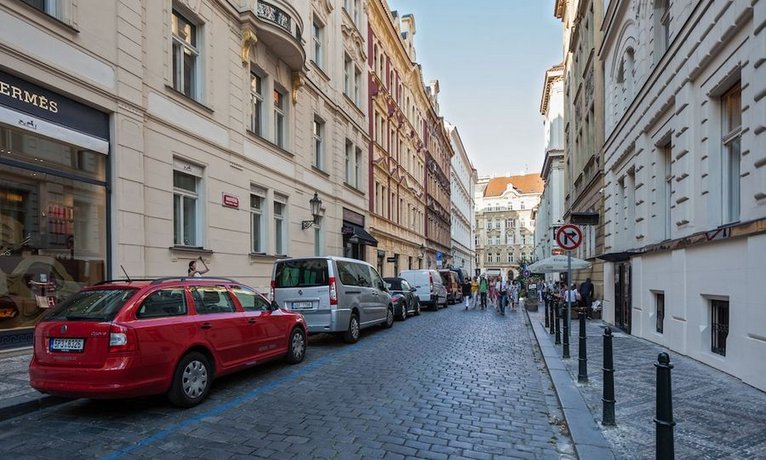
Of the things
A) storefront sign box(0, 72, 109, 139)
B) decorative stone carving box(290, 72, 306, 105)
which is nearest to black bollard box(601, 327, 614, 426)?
storefront sign box(0, 72, 109, 139)

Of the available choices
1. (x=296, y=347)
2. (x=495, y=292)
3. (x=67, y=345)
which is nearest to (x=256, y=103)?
(x=296, y=347)

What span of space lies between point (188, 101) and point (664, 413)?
11889mm

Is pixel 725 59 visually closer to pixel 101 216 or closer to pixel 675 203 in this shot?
pixel 675 203

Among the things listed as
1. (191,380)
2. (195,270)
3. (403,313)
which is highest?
(195,270)

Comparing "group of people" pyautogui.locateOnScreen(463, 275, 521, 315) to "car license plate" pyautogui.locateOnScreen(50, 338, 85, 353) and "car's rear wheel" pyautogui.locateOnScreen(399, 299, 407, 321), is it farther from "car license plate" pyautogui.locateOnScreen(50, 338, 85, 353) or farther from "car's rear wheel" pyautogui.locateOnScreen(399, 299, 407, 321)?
"car license plate" pyautogui.locateOnScreen(50, 338, 85, 353)

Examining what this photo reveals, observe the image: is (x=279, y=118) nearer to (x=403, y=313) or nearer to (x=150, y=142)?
(x=150, y=142)

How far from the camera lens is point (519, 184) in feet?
392

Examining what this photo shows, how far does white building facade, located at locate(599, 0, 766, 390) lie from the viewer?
21.8 ft

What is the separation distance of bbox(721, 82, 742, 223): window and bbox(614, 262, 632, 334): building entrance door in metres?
5.59

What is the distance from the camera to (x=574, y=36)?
25.2 metres

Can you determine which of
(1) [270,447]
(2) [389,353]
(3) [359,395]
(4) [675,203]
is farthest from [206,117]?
(4) [675,203]

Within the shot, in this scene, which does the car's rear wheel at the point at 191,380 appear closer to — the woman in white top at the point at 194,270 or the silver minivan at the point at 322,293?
the silver minivan at the point at 322,293

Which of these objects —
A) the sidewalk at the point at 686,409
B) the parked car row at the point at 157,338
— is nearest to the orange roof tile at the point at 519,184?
the sidewalk at the point at 686,409

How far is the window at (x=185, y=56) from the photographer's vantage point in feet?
40.1
